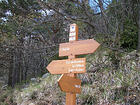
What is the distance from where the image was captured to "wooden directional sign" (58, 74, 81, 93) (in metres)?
2.99

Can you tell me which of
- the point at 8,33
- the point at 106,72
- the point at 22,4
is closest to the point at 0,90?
the point at 8,33

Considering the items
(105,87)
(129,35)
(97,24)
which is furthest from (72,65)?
(129,35)

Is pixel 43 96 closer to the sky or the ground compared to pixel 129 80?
closer to the ground

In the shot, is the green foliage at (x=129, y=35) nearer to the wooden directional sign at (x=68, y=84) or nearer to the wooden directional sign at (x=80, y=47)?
the wooden directional sign at (x=80, y=47)

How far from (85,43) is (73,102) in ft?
3.73

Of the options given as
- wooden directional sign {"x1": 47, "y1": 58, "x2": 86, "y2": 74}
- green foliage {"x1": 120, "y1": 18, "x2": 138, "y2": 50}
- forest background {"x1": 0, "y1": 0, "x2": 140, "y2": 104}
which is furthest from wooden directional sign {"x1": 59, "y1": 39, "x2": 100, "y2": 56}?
green foliage {"x1": 120, "y1": 18, "x2": 138, "y2": 50}

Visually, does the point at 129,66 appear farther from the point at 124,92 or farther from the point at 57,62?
the point at 57,62

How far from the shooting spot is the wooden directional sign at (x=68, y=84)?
2.99 meters

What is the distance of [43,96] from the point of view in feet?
20.5

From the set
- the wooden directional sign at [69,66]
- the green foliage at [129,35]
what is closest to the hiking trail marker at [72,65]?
the wooden directional sign at [69,66]

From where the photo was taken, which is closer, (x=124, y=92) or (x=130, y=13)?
(x=124, y=92)

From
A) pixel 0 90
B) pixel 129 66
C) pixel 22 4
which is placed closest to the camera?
pixel 129 66

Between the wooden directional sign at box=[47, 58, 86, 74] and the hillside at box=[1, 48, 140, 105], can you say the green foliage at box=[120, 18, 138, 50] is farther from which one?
the wooden directional sign at box=[47, 58, 86, 74]

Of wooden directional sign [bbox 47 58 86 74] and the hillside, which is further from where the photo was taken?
the hillside
